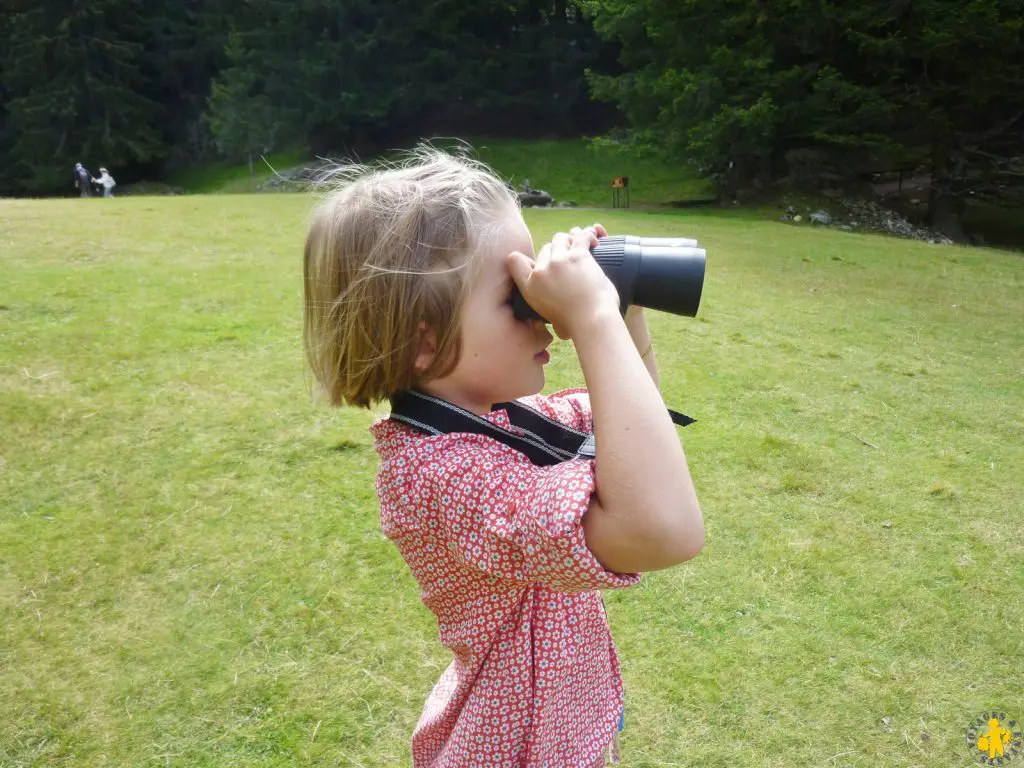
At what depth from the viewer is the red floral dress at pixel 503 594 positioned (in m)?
1.00

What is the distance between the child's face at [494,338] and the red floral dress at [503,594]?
0.34 feet

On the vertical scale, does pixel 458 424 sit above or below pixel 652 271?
below

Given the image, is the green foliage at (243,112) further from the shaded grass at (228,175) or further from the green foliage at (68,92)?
the green foliage at (68,92)

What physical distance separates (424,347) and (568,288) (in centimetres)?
26

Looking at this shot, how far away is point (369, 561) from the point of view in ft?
10.0

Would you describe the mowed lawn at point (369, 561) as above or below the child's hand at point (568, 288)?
below

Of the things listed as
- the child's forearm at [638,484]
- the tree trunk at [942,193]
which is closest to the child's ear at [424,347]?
the child's forearm at [638,484]

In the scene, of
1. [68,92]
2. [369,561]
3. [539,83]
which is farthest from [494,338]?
[68,92]

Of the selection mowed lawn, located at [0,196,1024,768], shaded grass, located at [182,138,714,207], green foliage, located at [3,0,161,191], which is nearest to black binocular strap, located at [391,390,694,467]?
mowed lawn, located at [0,196,1024,768]

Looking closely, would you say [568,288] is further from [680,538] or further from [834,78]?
[834,78]

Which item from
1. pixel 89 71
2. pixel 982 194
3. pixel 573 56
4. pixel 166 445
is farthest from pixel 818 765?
pixel 89 71

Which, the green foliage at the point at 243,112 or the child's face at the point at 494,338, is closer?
the child's face at the point at 494,338

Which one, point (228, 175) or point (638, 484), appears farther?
point (228, 175)

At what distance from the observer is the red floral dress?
1.00 meters
